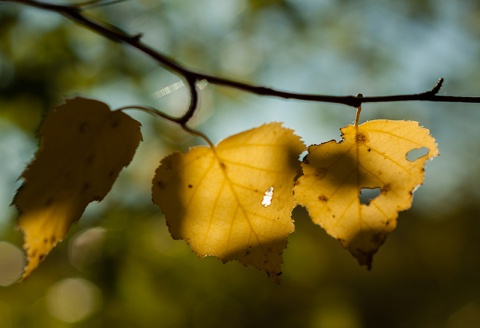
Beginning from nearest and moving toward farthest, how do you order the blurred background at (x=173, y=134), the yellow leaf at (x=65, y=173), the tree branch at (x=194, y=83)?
the tree branch at (x=194, y=83) → the yellow leaf at (x=65, y=173) → the blurred background at (x=173, y=134)

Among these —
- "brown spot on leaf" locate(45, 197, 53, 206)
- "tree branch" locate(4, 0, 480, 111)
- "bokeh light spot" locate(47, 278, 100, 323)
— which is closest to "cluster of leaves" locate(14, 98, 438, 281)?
"brown spot on leaf" locate(45, 197, 53, 206)

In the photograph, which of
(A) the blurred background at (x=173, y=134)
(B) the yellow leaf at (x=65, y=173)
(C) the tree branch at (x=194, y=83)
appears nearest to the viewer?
(C) the tree branch at (x=194, y=83)

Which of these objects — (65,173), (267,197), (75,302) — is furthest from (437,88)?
(75,302)

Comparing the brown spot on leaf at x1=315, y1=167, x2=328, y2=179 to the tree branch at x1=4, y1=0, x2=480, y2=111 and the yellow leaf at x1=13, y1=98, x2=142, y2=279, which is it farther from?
the yellow leaf at x1=13, y1=98, x2=142, y2=279

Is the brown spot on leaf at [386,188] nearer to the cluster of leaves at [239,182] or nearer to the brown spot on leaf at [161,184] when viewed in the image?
the cluster of leaves at [239,182]

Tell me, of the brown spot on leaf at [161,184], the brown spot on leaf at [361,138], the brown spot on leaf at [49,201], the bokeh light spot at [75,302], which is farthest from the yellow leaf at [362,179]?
the bokeh light spot at [75,302]

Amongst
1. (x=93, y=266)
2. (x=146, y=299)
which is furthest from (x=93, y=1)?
(x=146, y=299)

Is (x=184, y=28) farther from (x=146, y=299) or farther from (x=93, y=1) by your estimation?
(x=93, y=1)

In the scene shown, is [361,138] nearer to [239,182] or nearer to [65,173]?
[239,182]
